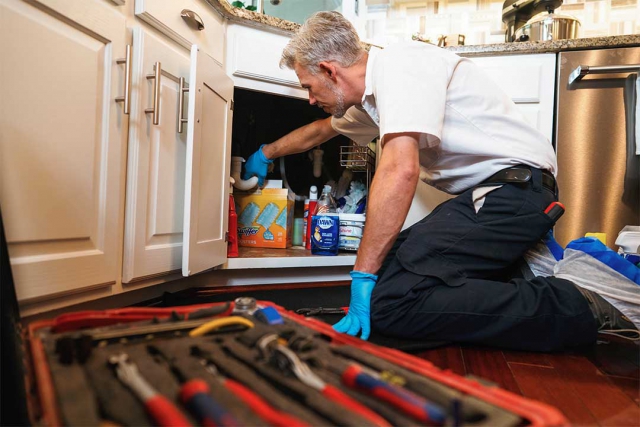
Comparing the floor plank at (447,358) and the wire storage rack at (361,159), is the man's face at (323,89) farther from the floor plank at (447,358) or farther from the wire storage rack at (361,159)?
the floor plank at (447,358)

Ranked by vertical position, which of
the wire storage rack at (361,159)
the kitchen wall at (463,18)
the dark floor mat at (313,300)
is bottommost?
the dark floor mat at (313,300)

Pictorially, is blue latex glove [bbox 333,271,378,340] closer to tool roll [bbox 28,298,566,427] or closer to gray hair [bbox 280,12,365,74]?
tool roll [bbox 28,298,566,427]

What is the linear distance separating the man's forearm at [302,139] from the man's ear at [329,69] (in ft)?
1.04

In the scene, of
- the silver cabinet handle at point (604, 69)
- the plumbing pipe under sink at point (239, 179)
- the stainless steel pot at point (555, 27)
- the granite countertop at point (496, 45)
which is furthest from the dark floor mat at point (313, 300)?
the stainless steel pot at point (555, 27)

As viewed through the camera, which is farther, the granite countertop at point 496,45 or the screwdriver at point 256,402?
the granite countertop at point 496,45

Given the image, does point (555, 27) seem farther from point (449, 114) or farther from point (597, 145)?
point (449, 114)

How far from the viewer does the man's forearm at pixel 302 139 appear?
154 cm

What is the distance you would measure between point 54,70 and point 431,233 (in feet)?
2.91

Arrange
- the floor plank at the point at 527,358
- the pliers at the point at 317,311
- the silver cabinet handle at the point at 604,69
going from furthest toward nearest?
the silver cabinet handle at the point at 604,69
the pliers at the point at 317,311
the floor plank at the point at 527,358

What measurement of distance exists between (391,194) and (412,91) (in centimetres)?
24

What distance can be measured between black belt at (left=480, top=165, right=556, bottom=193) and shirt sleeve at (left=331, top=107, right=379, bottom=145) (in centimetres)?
45

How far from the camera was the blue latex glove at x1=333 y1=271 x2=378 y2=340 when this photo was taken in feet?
3.26

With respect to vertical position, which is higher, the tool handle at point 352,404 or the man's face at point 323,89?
the man's face at point 323,89

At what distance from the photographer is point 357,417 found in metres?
0.34
